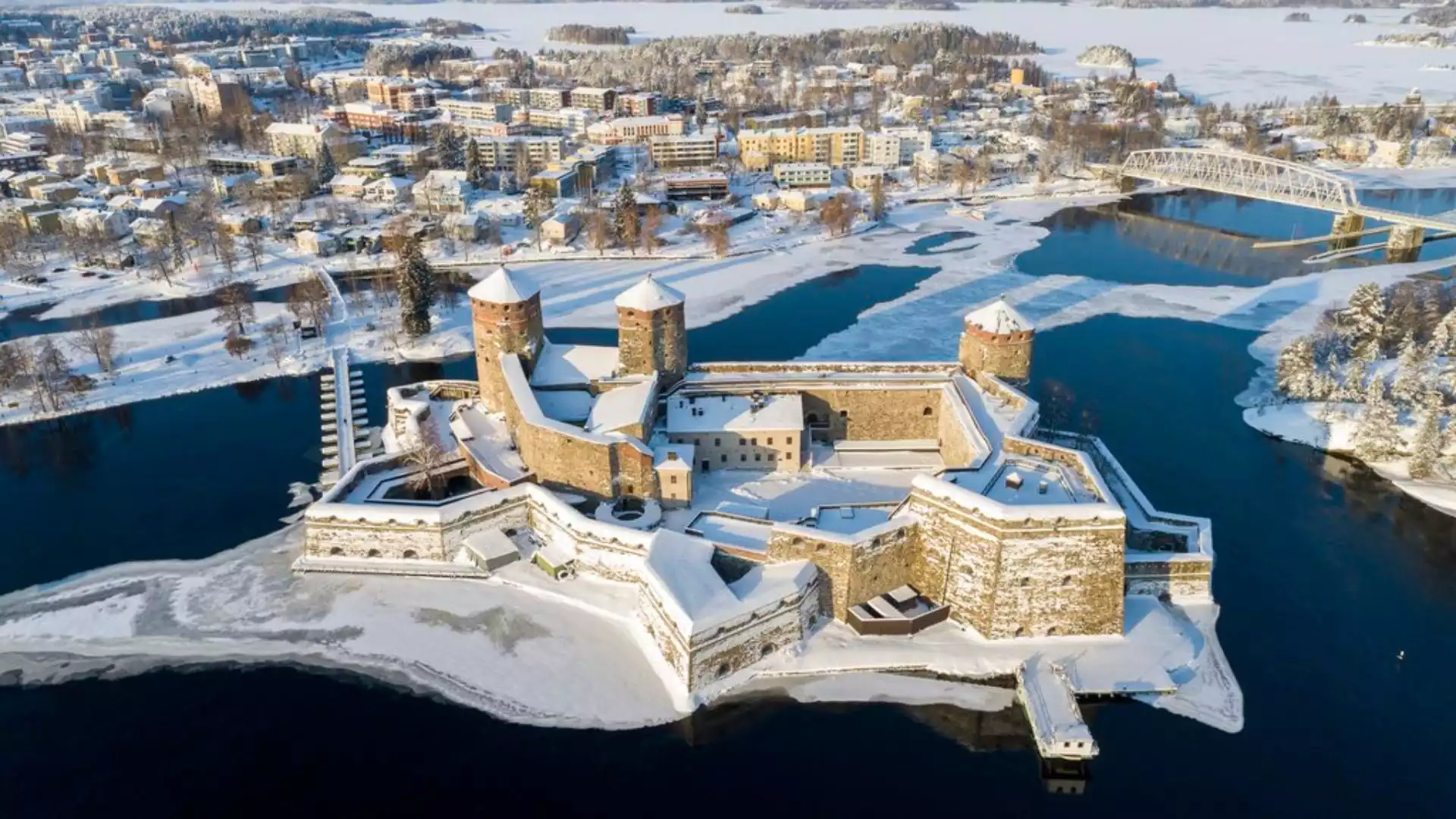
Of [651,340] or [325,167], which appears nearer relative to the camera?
[651,340]

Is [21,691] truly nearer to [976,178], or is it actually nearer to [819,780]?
[819,780]

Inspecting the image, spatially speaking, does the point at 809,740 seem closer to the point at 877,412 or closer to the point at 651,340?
the point at 877,412

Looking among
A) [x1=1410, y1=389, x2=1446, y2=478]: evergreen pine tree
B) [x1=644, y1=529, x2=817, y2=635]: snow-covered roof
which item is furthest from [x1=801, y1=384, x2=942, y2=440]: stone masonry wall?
[x1=1410, y1=389, x2=1446, y2=478]: evergreen pine tree

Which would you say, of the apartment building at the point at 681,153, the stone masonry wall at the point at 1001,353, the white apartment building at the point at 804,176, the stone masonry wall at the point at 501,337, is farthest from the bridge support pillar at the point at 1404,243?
the stone masonry wall at the point at 501,337

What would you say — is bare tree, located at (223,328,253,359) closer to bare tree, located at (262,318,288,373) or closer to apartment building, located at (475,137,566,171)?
bare tree, located at (262,318,288,373)

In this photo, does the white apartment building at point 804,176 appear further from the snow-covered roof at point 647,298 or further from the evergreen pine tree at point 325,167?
the snow-covered roof at point 647,298

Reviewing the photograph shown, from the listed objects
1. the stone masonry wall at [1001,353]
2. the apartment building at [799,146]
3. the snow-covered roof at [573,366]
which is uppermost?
the apartment building at [799,146]

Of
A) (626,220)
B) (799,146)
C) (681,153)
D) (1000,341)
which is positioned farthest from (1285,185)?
(1000,341)

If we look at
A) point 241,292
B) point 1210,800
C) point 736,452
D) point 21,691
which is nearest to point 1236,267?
point 736,452
